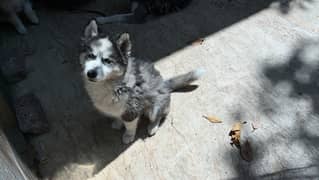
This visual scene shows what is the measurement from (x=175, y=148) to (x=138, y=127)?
0.36 meters

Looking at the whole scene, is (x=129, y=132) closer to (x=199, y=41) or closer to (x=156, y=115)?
(x=156, y=115)

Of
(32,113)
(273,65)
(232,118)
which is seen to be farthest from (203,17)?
(32,113)

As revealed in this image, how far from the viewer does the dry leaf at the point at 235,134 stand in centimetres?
316

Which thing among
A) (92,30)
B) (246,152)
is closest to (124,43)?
(92,30)

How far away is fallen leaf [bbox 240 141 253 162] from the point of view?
A: 3073mm

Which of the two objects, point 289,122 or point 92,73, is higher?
point 92,73

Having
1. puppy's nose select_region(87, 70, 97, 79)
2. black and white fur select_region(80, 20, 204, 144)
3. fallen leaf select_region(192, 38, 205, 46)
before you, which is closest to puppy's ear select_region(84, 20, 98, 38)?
black and white fur select_region(80, 20, 204, 144)

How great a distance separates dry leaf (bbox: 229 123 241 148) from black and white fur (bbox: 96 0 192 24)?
1524 millimetres

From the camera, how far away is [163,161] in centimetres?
306

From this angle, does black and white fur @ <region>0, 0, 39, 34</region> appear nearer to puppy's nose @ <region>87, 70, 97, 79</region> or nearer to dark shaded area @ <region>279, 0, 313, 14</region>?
puppy's nose @ <region>87, 70, 97, 79</region>

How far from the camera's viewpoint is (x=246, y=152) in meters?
3.10

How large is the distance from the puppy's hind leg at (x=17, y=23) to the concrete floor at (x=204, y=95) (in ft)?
0.21

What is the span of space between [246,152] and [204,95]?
0.61 meters

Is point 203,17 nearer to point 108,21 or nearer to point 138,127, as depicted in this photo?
point 108,21
